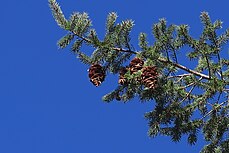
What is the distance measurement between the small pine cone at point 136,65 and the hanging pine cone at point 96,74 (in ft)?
1.39

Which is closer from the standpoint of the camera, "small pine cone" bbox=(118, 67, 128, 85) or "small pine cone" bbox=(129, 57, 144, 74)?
"small pine cone" bbox=(129, 57, 144, 74)

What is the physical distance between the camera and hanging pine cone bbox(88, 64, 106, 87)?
17.9 ft

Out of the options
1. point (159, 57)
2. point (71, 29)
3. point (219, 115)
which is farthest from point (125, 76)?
point (219, 115)

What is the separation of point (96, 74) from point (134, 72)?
1.87ft

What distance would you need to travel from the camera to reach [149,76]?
4965mm

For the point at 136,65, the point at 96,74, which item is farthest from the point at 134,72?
the point at 96,74

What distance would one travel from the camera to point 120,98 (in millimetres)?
5879

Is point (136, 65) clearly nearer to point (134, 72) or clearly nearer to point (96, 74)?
point (134, 72)

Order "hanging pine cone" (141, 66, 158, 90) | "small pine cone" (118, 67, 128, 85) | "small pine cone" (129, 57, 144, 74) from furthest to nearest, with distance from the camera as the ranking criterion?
"small pine cone" (118, 67, 128, 85) → "small pine cone" (129, 57, 144, 74) → "hanging pine cone" (141, 66, 158, 90)

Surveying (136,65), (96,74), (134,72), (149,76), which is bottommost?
→ (149,76)

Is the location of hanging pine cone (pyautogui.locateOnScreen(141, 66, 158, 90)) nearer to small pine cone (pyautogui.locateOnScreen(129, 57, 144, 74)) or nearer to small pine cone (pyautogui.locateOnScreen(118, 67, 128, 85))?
small pine cone (pyautogui.locateOnScreen(129, 57, 144, 74))

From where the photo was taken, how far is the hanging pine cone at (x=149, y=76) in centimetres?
496

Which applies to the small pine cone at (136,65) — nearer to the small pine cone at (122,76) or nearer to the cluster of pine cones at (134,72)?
the cluster of pine cones at (134,72)

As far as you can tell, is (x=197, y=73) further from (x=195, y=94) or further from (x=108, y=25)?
(x=108, y=25)
